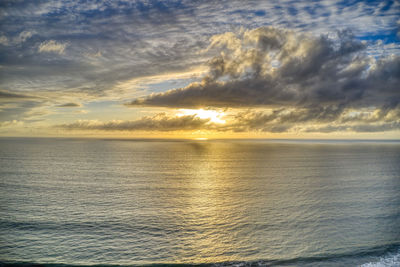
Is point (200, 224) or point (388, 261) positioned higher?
point (200, 224)

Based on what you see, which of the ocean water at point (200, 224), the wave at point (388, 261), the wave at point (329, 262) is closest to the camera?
the wave at point (329, 262)

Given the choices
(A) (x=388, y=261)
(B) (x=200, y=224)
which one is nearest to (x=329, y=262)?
(A) (x=388, y=261)

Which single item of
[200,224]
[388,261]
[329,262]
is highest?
[200,224]

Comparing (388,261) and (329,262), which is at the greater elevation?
(329,262)

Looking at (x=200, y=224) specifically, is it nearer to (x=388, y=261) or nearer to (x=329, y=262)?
(x=329, y=262)

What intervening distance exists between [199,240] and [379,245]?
64.0 ft

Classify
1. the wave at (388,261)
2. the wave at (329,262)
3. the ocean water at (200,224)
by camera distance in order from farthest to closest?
the ocean water at (200,224) → the wave at (388,261) → the wave at (329,262)

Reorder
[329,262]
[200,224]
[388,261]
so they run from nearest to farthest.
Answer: [329,262] → [388,261] → [200,224]

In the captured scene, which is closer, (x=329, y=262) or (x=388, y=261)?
(x=329, y=262)

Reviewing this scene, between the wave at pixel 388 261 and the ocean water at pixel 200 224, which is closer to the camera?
the wave at pixel 388 261

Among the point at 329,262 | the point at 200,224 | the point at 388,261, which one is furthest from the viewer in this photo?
the point at 200,224

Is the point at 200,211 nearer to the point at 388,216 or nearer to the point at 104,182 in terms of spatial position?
the point at 388,216

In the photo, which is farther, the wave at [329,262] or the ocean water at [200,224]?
the ocean water at [200,224]

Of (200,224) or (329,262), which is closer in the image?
(329,262)
